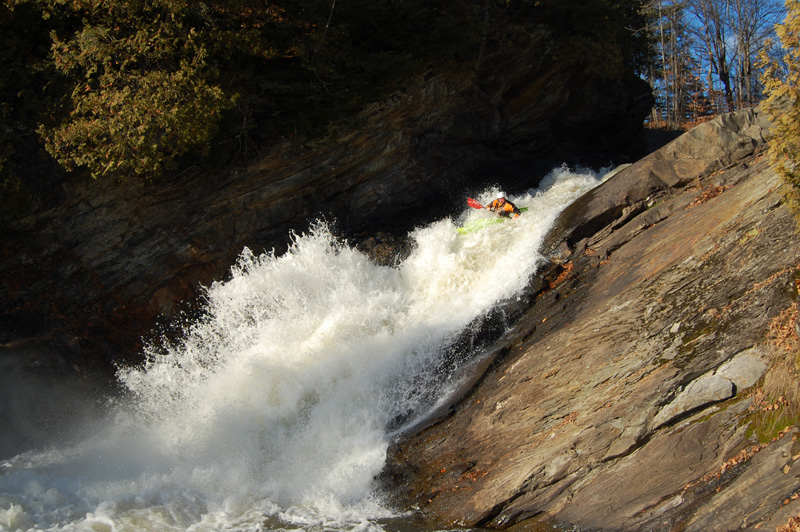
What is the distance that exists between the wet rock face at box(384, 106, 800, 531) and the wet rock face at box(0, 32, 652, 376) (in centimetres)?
558

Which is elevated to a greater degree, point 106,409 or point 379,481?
point 106,409

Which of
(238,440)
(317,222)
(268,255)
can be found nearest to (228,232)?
(268,255)

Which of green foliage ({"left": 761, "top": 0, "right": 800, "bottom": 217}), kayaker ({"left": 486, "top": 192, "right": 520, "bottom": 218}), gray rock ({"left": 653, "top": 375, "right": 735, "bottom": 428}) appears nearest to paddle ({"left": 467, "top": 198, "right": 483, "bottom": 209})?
kayaker ({"left": 486, "top": 192, "right": 520, "bottom": 218})

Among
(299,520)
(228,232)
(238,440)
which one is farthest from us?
(228,232)

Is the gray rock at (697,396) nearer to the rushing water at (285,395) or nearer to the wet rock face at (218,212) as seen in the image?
the rushing water at (285,395)

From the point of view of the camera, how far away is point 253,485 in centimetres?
824

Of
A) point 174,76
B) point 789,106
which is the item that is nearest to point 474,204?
point 174,76

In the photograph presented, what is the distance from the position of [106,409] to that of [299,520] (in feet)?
21.4

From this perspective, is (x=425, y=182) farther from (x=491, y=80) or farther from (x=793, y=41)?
(x=793, y=41)

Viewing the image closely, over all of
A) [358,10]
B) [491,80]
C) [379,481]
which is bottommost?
[379,481]

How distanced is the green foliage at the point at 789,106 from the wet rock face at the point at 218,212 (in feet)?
26.8

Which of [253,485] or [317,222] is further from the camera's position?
[317,222]

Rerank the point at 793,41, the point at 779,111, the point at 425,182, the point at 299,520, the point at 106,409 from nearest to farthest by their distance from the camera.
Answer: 1. the point at 793,41
2. the point at 779,111
3. the point at 299,520
4. the point at 106,409
5. the point at 425,182

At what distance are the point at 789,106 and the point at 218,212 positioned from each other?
10237 millimetres
